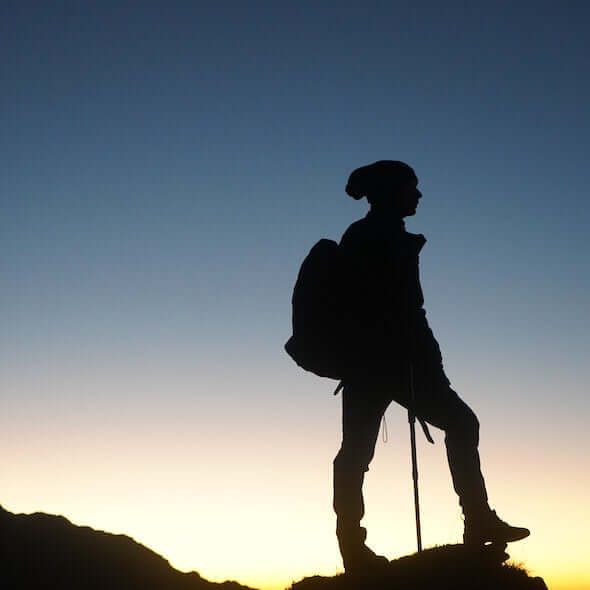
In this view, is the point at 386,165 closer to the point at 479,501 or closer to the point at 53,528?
the point at 479,501

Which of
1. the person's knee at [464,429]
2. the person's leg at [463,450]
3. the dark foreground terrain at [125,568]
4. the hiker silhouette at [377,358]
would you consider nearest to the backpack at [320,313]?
the hiker silhouette at [377,358]

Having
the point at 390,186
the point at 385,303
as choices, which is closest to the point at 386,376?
the point at 385,303

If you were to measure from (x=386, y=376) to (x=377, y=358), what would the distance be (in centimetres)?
21

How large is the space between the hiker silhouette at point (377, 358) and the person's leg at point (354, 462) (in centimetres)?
1

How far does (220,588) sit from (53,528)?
28.6m

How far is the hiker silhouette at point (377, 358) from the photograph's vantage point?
7590 mm

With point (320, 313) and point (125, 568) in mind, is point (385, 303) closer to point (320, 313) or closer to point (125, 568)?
point (320, 313)

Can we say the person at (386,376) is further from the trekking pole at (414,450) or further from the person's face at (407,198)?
the person's face at (407,198)

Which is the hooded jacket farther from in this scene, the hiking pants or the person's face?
the person's face

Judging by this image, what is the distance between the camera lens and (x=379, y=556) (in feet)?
24.7

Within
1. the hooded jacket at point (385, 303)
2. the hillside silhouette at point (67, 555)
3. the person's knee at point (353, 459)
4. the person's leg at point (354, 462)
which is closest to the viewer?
the person's leg at point (354, 462)

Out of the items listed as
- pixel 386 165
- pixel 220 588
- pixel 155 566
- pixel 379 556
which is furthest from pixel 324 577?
pixel 155 566

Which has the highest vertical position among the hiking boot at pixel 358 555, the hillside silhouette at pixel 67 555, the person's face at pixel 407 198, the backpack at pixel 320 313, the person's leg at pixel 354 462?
the hillside silhouette at pixel 67 555

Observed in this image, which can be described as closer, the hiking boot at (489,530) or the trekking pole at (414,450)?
the hiking boot at (489,530)
